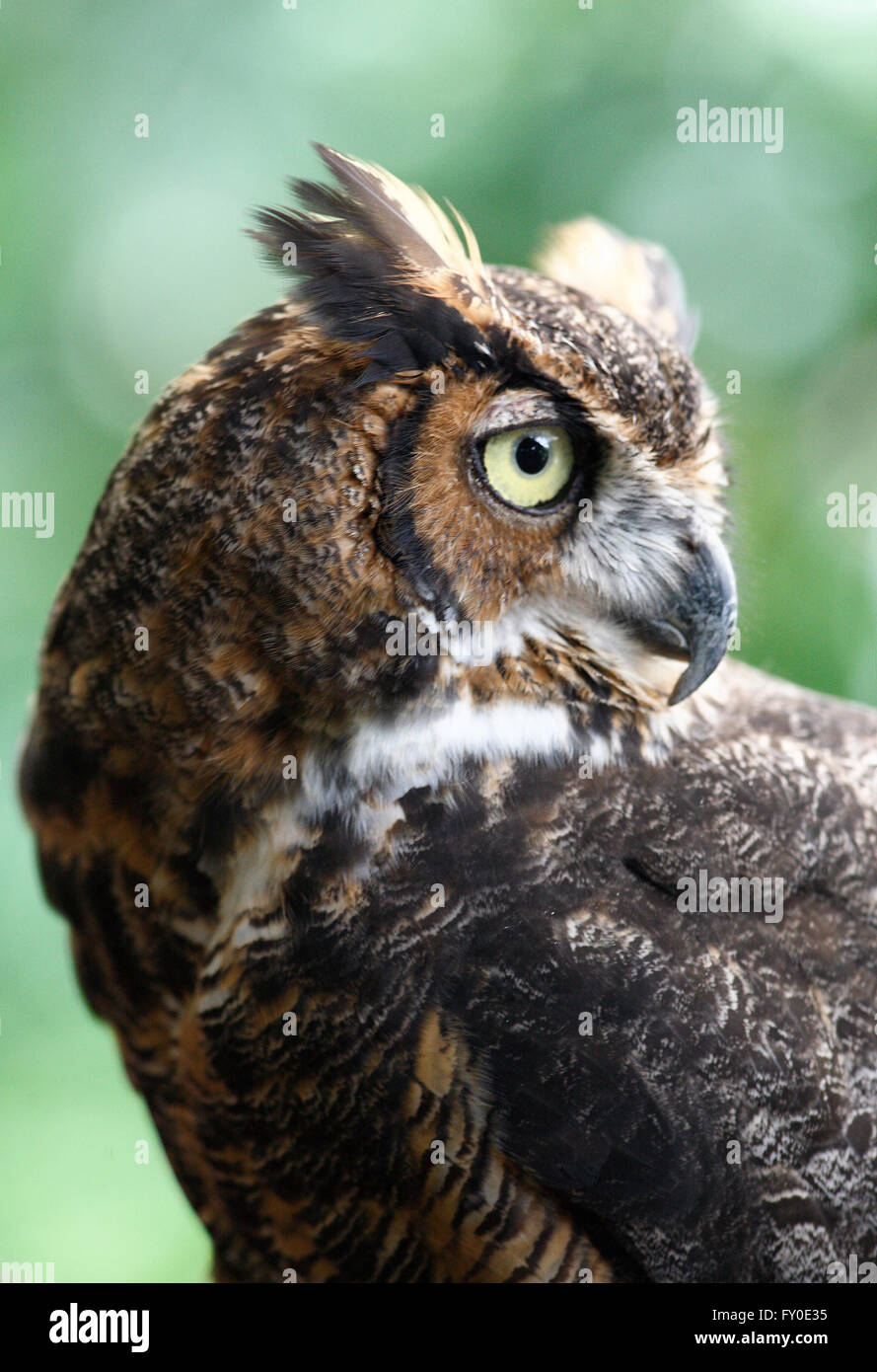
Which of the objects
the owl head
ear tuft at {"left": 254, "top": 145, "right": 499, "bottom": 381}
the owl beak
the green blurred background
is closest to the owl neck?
the owl head

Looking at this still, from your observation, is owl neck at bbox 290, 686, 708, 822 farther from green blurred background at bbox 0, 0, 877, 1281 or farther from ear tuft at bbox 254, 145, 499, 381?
green blurred background at bbox 0, 0, 877, 1281

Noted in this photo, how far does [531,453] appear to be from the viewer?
4.37 ft

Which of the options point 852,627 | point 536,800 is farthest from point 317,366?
point 852,627

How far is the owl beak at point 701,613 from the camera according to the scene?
1.44 m

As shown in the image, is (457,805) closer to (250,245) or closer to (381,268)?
(381,268)

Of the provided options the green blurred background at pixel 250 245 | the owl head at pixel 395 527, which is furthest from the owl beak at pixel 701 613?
the green blurred background at pixel 250 245

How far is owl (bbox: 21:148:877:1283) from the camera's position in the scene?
128cm

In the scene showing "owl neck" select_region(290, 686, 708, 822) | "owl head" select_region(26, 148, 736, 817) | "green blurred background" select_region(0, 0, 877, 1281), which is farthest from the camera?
"green blurred background" select_region(0, 0, 877, 1281)

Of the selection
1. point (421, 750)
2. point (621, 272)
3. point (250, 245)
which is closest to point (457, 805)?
point (421, 750)

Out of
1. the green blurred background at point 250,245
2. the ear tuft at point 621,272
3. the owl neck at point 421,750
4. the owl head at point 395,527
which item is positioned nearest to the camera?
the owl head at point 395,527

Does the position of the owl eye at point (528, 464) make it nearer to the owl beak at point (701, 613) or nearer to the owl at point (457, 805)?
the owl at point (457, 805)

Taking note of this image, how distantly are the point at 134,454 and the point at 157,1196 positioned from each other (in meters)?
2.27

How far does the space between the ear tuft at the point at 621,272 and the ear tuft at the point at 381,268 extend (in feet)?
1.38

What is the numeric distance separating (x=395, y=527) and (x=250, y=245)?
188 cm
